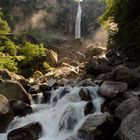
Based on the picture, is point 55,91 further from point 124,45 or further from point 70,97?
point 124,45

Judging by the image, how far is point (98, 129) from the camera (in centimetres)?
1304

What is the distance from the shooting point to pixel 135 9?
23875mm

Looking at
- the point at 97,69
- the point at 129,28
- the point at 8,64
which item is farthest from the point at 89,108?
the point at 8,64

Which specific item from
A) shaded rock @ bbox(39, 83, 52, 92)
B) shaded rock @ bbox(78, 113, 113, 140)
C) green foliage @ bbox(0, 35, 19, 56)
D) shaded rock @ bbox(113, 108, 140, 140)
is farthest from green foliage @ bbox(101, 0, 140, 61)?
green foliage @ bbox(0, 35, 19, 56)

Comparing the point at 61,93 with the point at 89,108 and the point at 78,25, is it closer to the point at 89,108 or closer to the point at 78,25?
the point at 89,108

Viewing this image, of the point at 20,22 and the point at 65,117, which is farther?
the point at 20,22

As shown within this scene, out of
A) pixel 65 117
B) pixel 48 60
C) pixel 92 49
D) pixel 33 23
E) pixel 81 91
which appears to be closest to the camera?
pixel 65 117

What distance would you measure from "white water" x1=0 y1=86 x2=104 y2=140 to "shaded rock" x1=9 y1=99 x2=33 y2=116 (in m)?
0.32

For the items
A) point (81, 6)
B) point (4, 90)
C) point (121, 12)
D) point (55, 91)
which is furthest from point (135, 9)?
point (81, 6)

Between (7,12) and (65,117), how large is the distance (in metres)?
51.9

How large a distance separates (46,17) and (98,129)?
59.4 meters

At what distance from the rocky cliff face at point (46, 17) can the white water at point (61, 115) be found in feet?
152

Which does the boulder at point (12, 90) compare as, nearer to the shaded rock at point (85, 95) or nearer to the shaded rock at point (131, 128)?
the shaded rock at point (85, 95)

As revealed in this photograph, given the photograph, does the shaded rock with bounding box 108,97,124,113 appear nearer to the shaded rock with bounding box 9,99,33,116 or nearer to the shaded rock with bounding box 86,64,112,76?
the shaded rock with bounding box 9,99,33,116
